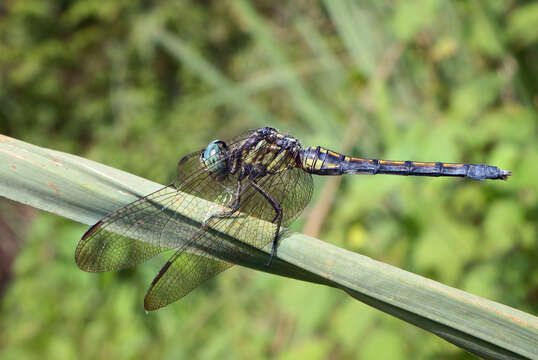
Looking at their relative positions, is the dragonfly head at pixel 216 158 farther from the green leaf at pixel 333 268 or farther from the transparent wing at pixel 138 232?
the green leaf at pixel 333 268

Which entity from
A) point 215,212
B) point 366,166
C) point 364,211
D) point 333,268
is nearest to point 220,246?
point 215,212

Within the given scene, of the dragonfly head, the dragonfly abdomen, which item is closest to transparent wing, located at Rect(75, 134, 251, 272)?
the dragonfly head

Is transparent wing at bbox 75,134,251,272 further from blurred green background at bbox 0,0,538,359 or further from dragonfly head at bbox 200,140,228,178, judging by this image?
blurred green background at bbox 0,0,538,359

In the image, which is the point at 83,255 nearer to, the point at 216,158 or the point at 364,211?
the point at 216,158

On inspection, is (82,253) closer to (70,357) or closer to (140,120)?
(70,357)

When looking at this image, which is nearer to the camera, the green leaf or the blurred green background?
the green leaf

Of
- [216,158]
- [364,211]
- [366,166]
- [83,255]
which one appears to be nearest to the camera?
[83,255]

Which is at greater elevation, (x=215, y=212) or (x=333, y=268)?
(x=333, y=268)

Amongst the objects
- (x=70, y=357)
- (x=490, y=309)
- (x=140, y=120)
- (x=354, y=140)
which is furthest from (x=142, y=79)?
(x=490, y=309)

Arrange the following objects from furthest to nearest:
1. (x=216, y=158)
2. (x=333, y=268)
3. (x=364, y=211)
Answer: (x=364, y=211) → (x=216, y=158) → (x=333, y=268)
